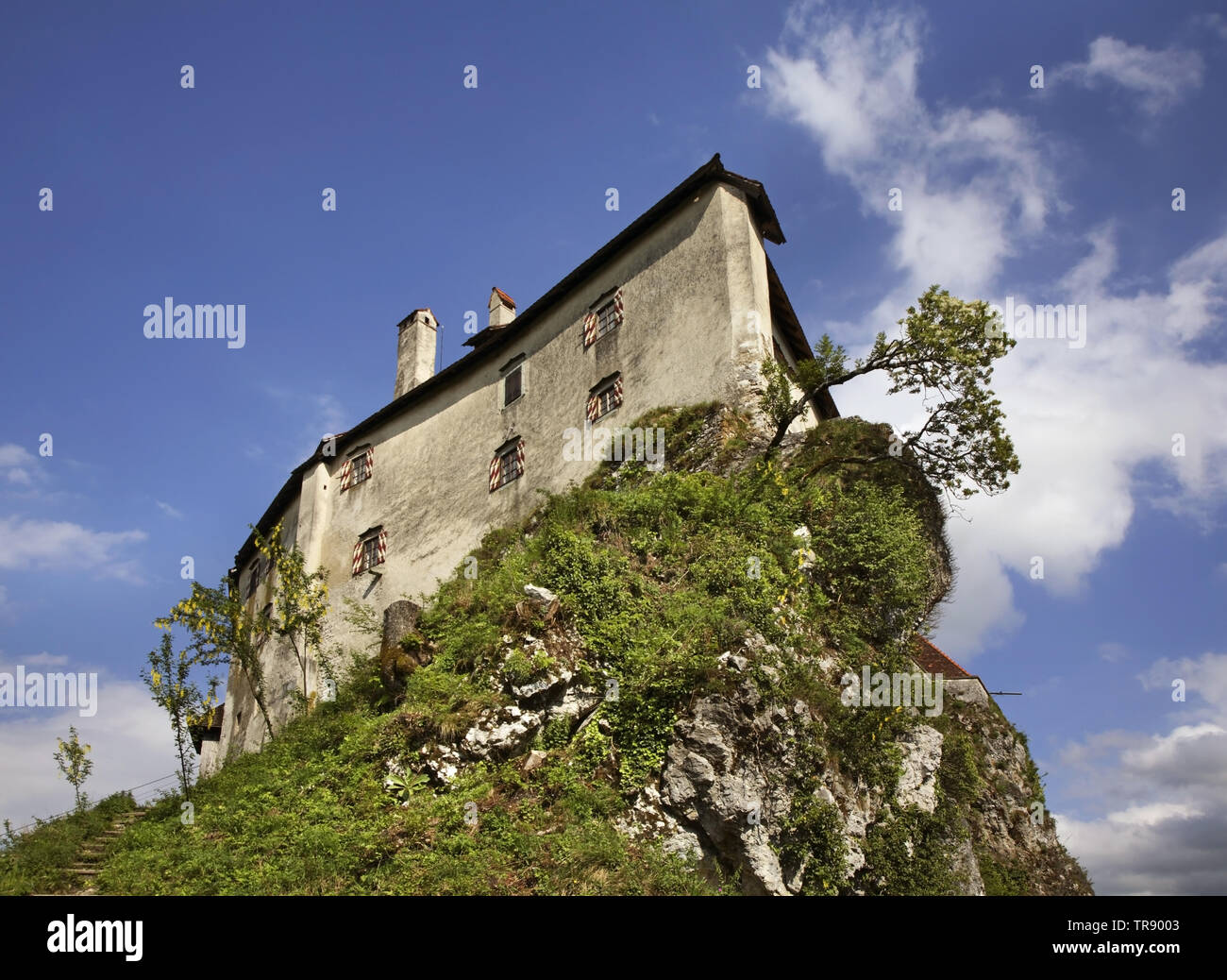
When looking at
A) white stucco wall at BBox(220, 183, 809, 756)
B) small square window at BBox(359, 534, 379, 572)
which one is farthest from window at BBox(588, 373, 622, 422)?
small square window at BBox(359, 534, 379, 572)

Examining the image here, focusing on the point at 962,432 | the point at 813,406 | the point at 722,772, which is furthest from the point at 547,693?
the point at 813,406

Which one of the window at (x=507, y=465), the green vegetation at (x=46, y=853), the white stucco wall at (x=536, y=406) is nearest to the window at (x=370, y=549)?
the white stucco wall at (x=536, y=406)

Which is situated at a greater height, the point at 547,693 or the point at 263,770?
the point at 547,693

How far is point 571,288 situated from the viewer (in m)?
23.9

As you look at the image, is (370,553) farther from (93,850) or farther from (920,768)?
(920,768)

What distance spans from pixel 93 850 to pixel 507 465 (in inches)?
484

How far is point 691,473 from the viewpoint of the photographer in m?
16.9

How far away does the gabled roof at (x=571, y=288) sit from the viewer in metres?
20.6

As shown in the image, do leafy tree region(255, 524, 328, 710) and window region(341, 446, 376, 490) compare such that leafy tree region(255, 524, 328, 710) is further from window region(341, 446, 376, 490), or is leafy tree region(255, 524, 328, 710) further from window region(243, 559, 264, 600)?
window region(243, 559, 264, 600)

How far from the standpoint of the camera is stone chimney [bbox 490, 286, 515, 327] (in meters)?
28.9

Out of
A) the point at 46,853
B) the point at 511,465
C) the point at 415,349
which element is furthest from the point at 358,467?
the point at 46,853

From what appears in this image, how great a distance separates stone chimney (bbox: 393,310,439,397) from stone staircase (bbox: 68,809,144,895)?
1584cm

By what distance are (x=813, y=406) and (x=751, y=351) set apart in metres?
7.38
